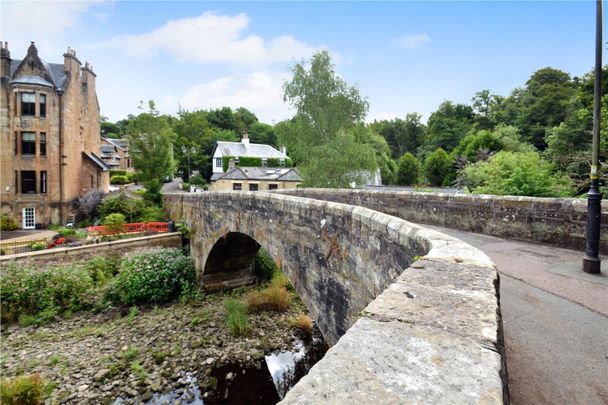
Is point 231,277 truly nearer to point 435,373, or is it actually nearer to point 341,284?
point 341,284

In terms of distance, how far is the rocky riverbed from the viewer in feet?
27.2

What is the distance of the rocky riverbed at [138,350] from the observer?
829 cm

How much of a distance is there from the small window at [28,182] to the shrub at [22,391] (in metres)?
18.9

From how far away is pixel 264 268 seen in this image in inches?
637

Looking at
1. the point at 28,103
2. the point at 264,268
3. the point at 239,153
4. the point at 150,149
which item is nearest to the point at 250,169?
the point at 239,153

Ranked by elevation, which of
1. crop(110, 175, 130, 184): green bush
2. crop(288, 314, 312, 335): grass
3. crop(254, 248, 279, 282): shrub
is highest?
crop(110, 175, 130, 184): green bush

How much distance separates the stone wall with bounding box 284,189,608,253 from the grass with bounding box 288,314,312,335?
5282 mm

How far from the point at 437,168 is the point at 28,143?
126 feet

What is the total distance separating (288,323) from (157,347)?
4427 mm

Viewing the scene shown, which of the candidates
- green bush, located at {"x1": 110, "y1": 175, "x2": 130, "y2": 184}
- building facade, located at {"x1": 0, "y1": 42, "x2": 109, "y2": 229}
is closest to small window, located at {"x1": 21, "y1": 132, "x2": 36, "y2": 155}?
building facade, located at {"x1": 0, "y1": 42, "x2": 109, "y2": 229}

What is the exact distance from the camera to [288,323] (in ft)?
38.7

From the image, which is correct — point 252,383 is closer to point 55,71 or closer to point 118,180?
point 55,71

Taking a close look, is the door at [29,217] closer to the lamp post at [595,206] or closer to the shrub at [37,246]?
the shrub at [37,246]

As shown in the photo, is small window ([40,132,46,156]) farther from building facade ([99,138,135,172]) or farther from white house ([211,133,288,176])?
building facade ([99,138,135,172])
